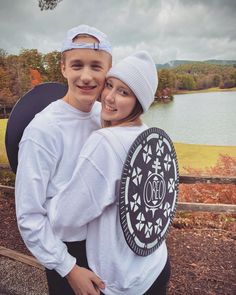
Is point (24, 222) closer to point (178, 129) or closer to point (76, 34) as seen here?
point (76, 34)

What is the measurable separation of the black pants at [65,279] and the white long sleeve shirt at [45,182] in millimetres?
29

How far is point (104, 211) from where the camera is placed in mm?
953

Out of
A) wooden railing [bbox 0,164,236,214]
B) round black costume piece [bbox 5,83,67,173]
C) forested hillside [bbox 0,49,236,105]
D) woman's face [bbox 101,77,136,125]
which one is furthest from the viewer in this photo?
forested hillside [bbox 0,49,236,105]

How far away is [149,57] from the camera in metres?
1.05

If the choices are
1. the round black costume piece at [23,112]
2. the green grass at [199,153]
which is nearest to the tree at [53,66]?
the green grass at [199,153]

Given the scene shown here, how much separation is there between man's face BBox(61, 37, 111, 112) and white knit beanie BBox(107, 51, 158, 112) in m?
0.05

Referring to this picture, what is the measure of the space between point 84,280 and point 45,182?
1.10 ft

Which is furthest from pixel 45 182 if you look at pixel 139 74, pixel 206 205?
pixel 206 205

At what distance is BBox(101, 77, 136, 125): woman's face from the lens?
3.26 ft

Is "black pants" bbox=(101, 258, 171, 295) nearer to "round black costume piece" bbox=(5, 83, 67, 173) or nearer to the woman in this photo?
the woman

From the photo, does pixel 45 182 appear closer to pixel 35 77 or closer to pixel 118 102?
pixel 118 102

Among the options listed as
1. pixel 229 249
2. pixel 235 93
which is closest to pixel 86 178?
pixel 229 249

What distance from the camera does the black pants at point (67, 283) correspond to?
1.03 m

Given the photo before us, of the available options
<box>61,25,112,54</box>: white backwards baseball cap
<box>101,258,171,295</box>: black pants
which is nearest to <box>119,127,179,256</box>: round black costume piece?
<box>101,258,171,295</box>: black pants
